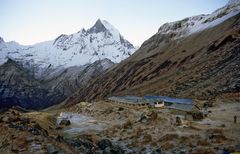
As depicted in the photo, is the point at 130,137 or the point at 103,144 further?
the point at 130,137

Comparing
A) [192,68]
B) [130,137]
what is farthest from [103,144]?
[192,68]

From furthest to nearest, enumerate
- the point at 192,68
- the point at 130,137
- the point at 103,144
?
the point at 192,68
the point at 130,137
the point at 103,144

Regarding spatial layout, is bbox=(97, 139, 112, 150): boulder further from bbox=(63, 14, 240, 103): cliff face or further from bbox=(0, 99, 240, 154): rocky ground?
bbox=(63, 14, 240, 103): cliff face

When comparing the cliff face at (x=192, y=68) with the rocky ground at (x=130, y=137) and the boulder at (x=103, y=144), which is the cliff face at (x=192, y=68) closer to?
the rocky ground at (x=130, y=137)

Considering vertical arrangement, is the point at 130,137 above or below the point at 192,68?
below

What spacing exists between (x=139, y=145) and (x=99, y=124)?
19.3m

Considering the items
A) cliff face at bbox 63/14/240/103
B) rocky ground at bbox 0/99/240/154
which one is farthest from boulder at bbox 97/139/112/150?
cliff face at bbox 63/14/240/103

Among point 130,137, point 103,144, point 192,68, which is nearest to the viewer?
point 103,144

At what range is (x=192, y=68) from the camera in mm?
120812

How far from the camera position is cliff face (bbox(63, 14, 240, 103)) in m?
89.9

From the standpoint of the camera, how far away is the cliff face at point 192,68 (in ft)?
295

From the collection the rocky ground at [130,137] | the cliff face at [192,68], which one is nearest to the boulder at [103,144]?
the rocky ground at [130,137]

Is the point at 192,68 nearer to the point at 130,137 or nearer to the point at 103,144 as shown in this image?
the point at 130,137

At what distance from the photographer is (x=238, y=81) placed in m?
80.5
